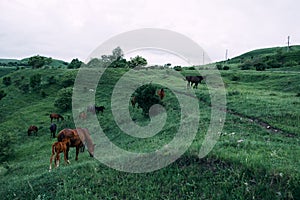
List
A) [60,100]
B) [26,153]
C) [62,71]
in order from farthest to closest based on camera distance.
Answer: [62,71], [60,100], [26,153]

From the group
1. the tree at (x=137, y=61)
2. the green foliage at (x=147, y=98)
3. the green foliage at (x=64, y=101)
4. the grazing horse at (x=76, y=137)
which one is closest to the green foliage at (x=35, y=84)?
the green foliage at (x=64, y=101)

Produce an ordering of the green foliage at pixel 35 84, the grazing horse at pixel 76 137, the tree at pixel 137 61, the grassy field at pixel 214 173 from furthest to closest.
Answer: the tree at pixel 137 61, the green foliage at pixel 35 84, the grazing horse at pixel 76 137, the grassy field at pixel 214 173

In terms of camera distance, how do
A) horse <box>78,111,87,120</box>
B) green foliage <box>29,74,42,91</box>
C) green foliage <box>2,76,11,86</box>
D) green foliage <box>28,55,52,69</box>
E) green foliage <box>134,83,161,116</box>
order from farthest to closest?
green foliage <box>28,55,52,69</box>
green foliage <box>2,76,11,86</box>
green foliage <box>29,74,42,91</box>
horse <box>78,111,87,120</box>
green foliage <box>134,83,161,116</box>

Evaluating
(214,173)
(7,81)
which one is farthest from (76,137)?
(7,81)

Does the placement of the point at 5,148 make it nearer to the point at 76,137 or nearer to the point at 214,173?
the point at 76,137

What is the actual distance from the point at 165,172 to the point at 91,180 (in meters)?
2.65

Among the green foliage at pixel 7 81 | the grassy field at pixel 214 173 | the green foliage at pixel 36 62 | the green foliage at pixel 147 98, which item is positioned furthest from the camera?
the green foliage at pixel 36 62

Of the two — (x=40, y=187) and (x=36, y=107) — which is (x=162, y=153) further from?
(x=36, y=107)

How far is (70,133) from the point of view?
1392cm

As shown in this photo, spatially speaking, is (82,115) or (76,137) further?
(82,115)

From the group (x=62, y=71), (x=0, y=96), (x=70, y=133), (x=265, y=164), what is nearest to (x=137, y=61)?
(x=62, y=71)

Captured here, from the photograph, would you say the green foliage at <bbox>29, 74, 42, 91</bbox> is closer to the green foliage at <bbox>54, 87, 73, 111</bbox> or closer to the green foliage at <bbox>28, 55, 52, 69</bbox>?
the green foliage at <bbox>54, 87, 73, 111</bbox>

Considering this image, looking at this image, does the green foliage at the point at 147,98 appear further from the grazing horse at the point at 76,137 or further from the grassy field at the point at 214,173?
the grazing horse at the point at 76,137

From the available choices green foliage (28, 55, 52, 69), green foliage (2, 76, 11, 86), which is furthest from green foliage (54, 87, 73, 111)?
green foliage (28, 55, 52, 69)
